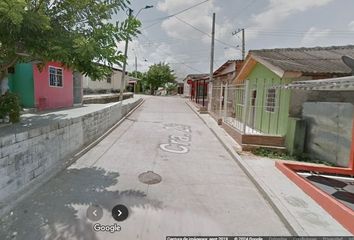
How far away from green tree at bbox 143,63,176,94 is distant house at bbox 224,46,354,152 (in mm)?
37433

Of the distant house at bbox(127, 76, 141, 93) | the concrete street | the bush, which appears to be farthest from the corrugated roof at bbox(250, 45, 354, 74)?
the distant house at bbox(127, 76, 141, 93)

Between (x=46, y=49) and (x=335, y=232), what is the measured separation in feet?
18.9

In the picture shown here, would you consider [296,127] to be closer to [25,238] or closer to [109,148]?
[109,148]

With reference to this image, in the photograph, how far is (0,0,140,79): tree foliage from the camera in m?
4.32

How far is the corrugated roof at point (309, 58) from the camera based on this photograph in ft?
27.6

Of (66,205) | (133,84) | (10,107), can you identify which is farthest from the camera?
(133,84)

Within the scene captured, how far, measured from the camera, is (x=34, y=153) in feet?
16.0

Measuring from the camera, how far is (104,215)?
4.00 metres

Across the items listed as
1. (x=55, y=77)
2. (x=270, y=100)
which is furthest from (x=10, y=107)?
(x=270, y=100)

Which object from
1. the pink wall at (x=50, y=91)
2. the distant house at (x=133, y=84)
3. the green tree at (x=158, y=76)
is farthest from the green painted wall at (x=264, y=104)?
the distant house at (x=133, y=84)

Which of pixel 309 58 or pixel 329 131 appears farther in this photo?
pixel 309 58

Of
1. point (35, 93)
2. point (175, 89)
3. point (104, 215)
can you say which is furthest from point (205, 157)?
point (175, 89)

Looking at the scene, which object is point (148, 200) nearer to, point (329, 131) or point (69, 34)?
point (69, 34)

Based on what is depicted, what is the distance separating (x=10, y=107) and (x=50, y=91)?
738cm
